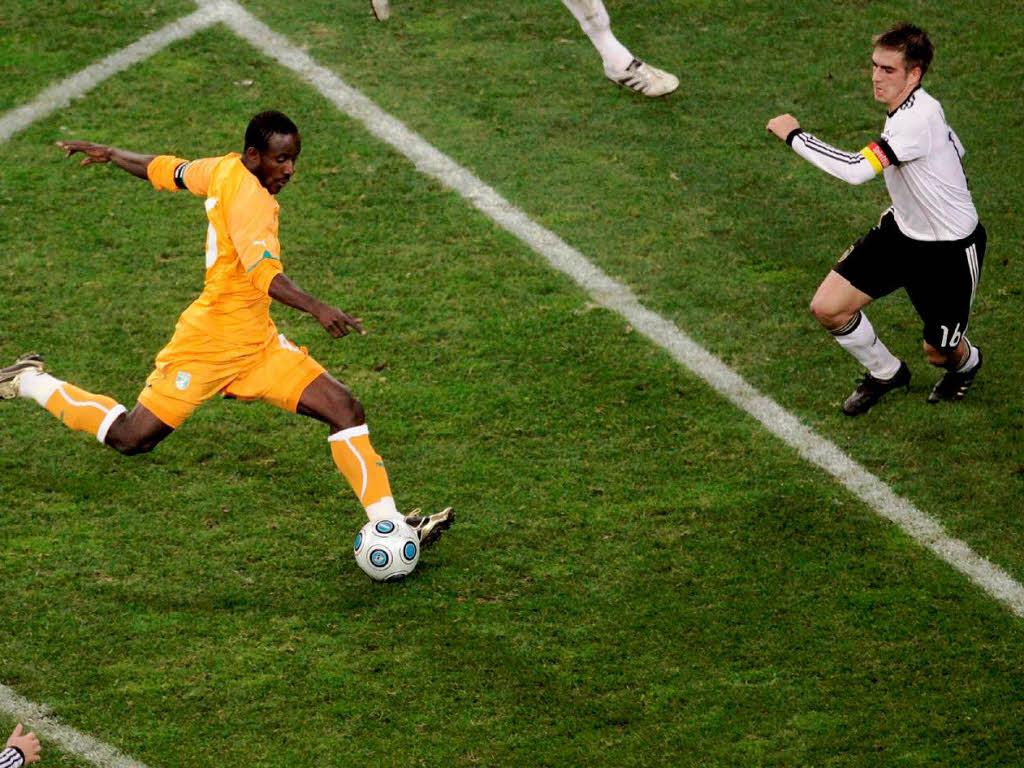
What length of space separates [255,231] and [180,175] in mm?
780

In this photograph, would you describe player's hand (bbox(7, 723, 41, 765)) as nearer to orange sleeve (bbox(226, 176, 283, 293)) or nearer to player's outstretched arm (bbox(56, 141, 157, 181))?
orange sleeve (bbox(226, 176, 283, 293))

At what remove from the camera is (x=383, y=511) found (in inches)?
249

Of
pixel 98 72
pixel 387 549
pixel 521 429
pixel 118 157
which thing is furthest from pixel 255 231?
pixel 98 72

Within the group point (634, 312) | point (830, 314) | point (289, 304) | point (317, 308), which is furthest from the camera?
point (634, 312)

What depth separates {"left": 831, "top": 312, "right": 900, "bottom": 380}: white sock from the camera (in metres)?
7.32

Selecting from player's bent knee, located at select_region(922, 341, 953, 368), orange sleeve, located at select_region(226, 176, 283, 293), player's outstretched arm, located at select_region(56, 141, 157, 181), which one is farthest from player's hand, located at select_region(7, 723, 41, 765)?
player's bent knee, located at select_region(922, 341, 953, 368)

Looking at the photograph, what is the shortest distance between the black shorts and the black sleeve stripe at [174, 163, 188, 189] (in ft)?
11.1

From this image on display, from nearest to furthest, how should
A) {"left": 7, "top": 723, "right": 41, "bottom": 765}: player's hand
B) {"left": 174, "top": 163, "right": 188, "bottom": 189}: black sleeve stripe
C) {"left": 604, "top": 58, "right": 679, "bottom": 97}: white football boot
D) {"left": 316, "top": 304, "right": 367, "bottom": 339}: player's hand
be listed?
{"left": 7, "top": 723, "right": 41, "bottom": 765}: player's hand
{"left": 316, "top": 304, "right": 367, "bottom": 339}: player's hand
{"left": 174, "top": 163, "right": 188, "bottom": 189}: black sleeve stripe
{"left": 604, "top": 58, "right": 679, "bottom": 97}: white football boot

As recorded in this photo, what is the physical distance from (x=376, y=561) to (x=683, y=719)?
5.08 feet

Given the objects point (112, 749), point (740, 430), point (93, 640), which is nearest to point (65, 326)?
point (93, 640)

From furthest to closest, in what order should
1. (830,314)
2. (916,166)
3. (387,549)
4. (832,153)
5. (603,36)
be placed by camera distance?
(603,36), (830,314), (916,166), (832,153), (387,549)

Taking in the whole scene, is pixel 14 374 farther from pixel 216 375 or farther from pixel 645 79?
pixel 645 79

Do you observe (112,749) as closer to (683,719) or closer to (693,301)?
(683,719)

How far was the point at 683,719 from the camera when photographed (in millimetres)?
5676
